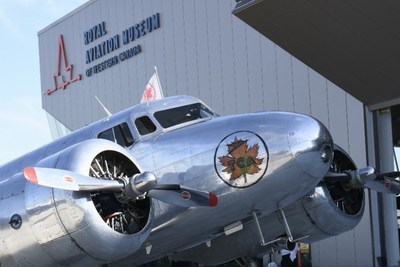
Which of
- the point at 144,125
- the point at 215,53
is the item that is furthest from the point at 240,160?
the point at 215,53

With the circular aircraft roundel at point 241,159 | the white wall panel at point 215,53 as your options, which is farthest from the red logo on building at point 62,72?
the circular aircraft roundel at point 241,159

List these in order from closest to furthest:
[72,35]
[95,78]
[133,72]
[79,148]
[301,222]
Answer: [79,148]
[301,222]
[133,72]
[95,78]
[72,35]

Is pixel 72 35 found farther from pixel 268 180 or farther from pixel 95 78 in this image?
pixel 268 180

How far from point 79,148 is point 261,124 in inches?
109

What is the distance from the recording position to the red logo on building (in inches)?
1411

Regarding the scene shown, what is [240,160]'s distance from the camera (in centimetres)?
1022

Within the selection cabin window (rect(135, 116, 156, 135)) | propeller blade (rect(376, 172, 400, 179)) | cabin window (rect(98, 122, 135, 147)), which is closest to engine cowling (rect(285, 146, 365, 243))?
propeller blade (rect(376, 172, 400, 179))

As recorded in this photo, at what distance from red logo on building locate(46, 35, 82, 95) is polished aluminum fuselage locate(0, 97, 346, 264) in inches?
1006

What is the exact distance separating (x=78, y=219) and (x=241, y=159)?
2612 mm

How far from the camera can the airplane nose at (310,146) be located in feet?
32.6

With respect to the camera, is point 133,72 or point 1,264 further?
point 133,72

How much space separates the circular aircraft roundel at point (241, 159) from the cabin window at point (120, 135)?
5.75ft

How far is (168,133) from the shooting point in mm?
11031

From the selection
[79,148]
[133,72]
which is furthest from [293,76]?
[79,148]
